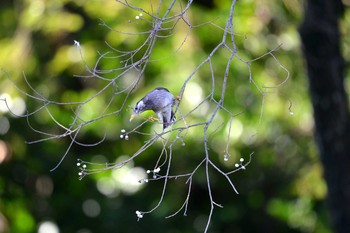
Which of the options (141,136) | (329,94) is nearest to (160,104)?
(329,94)

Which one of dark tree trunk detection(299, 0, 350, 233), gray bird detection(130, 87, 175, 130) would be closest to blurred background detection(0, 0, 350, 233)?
dark tree trunk detection(299, 0, 350, 233)

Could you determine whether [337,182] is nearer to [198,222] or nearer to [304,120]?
[304,120]

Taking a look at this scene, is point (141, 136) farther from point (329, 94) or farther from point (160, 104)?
point (160, 104)

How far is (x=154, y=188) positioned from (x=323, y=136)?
2219 millimetres

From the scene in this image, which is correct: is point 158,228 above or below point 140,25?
below

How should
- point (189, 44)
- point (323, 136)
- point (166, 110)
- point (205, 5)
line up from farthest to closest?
point (205, 5)
point (189, 44)
point (323, 136)
point (166, 110)

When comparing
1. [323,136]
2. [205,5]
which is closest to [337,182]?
[323,136]

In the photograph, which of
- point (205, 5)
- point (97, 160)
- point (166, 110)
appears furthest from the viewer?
point (97, 160)

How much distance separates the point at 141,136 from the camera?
6.96m

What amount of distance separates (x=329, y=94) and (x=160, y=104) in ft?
8.98

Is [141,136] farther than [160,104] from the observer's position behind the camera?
Yes

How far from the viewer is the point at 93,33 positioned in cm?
707

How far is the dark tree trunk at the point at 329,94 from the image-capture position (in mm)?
5504

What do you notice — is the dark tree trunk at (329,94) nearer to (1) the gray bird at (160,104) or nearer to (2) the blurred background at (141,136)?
(2) the blurred background at (141,136)
